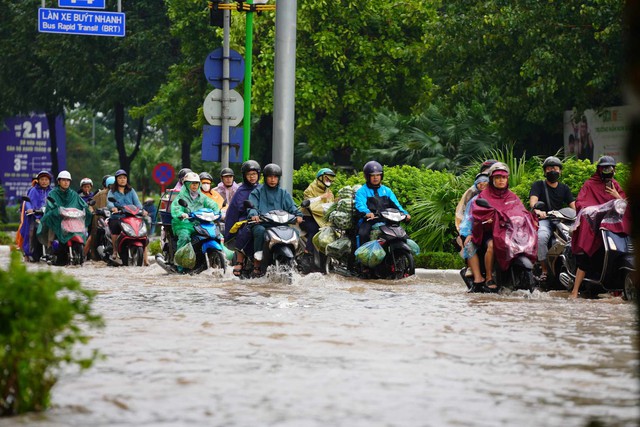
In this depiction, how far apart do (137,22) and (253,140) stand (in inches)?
263

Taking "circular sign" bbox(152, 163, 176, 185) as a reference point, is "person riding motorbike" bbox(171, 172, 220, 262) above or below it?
below

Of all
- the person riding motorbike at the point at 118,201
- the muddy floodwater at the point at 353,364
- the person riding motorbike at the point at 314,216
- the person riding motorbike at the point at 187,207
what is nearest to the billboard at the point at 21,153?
the person riding motorbike at the point at 118,201

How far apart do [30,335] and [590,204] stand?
393 inches

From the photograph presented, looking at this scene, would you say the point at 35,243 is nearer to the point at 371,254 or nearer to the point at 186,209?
the point at 186,209

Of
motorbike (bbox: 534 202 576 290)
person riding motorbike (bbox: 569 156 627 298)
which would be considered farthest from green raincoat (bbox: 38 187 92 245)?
person riding motorbike (bbox: 569 156 627 298)

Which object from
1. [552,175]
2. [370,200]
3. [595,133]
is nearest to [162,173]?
[595,133]

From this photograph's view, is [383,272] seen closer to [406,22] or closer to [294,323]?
[294,323]

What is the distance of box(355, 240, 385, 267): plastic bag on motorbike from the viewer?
1806cm

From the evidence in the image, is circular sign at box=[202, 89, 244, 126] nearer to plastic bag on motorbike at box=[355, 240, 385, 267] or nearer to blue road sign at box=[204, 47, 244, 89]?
blue road sign at box=[204, 47, 244, 89]

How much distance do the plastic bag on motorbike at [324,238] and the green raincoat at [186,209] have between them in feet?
4.90

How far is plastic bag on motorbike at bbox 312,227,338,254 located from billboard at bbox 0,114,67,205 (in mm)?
42750

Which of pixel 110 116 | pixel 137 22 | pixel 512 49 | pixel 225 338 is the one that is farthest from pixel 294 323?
pixel 110 116

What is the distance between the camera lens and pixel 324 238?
19.3 meters

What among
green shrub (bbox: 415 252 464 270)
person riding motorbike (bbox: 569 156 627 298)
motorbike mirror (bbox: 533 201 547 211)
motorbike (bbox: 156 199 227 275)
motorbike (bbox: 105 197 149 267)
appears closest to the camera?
person riding motorbike (bbox: 569 156 627 298)
